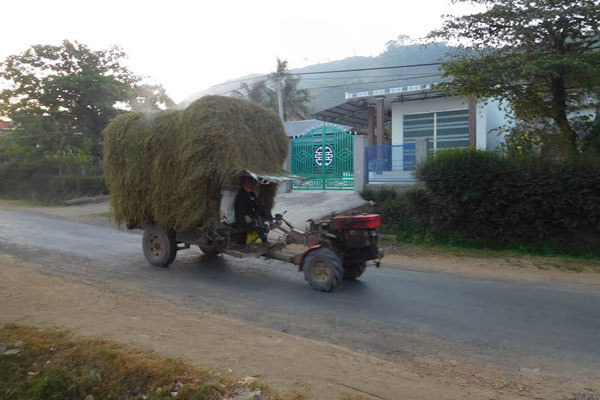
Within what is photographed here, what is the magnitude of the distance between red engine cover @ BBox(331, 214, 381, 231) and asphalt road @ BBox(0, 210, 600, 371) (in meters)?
1.10

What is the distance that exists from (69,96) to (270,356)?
27867 mm

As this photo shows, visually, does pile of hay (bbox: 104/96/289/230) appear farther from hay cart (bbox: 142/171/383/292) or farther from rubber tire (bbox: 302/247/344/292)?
rubber tire (bbox: 302/247/344/292)

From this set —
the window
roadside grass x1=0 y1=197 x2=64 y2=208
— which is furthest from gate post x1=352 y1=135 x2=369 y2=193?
roadside grass x1=0 y1=197 x2=64 y2=208

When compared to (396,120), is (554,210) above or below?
below

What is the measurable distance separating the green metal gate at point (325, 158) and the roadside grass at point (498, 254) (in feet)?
19.9

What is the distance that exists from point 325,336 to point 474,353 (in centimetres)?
170

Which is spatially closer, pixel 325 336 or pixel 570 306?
pixel 325 336

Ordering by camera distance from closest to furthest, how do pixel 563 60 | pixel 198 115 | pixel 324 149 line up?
pixel 198 115
pixel 563 60
pixel 324 149

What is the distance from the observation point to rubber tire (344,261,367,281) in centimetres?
807

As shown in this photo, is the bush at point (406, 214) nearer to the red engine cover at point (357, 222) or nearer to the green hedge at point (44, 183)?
the red engine cover at point (357, 222)

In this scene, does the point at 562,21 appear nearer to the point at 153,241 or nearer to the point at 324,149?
the point at 324,149

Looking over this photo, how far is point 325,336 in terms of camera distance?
17.9ft

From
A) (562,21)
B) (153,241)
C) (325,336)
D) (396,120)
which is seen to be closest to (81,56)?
(396,120)

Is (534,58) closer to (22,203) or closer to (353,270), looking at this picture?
(353,270)
